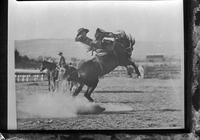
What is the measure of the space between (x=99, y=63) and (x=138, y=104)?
1.84 ft

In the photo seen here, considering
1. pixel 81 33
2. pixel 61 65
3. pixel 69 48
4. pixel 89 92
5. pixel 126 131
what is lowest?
pixel 126 131

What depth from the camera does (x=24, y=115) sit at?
2658 mm

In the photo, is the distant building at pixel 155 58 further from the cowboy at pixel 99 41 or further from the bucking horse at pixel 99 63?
the cowboy at pixel 99 41

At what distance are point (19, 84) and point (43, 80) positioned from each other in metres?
0.24

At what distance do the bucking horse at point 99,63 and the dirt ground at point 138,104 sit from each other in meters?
0.08

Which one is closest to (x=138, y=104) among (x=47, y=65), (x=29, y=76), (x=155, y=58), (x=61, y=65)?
(x=155, y=58)

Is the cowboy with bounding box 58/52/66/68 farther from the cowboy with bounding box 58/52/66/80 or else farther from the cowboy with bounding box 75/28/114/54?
the cowboy with bounding box 75/28/114/54

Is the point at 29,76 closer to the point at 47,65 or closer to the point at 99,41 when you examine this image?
the point at 47,65

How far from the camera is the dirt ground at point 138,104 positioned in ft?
8.64

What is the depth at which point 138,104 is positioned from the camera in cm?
263

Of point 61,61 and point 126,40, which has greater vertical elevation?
point 126,40

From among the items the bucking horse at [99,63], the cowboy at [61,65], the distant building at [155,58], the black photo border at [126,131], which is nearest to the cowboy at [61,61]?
the cowboy at [61,65]

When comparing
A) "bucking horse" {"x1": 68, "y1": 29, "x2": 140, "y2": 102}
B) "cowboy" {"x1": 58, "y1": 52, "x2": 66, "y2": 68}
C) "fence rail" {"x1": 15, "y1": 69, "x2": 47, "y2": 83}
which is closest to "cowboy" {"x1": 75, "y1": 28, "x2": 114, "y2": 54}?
"bucking horse" {"x1": 68, "y1": 29, "x2": 140, "y2": 102}

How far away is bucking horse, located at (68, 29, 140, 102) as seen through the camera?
8.68 feet
